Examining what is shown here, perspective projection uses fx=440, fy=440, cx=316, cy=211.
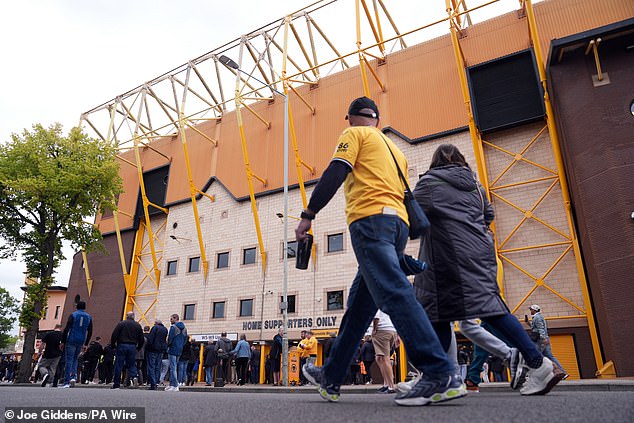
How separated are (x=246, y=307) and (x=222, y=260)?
3.72m

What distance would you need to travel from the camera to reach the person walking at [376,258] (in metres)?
2.48

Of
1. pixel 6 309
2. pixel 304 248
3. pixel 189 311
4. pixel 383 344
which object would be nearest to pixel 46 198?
pixel 189 311

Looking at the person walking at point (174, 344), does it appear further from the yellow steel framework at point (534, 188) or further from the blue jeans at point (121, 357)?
the yellow steel framework at point (534, 188)

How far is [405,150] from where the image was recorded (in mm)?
22312

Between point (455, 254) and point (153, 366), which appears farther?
point (153, 366)

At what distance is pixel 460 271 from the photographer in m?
3.07

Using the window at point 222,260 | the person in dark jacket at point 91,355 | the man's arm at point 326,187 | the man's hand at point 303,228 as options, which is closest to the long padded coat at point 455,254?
the man's arm at point 326,187

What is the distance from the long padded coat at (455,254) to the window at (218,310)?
77.6 feet

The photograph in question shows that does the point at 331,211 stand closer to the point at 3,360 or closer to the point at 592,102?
the point at 592,102

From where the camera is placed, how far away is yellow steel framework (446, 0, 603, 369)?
1688 centimetres

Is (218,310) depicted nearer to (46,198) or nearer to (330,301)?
(330,301)

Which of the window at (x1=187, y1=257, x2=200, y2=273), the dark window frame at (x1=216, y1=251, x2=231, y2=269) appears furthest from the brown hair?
the window at (x1=187, y1=257, x2=200, y2=273)

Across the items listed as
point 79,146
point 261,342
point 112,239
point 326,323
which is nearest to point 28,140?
point 79,146

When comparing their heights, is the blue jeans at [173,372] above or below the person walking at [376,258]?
below
